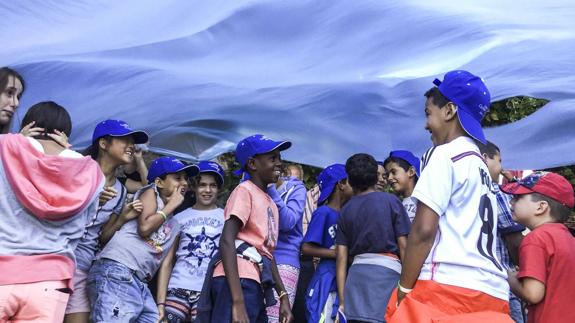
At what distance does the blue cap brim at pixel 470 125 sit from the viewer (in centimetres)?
329

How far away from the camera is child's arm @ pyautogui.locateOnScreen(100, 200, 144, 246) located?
14.7 feet

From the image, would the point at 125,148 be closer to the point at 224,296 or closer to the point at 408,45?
the point at 224,296

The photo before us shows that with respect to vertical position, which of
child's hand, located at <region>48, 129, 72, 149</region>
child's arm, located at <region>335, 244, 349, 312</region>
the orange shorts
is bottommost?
child's arm, located at <region>335, 244, 349, 312</region>

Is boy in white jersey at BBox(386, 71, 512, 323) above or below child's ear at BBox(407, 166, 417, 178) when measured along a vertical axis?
below

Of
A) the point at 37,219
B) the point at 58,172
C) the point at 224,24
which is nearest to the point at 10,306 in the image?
the point at 37,219

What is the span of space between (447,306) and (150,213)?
206 cm

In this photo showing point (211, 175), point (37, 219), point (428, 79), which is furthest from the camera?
point (211, 175)

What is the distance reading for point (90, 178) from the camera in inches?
146

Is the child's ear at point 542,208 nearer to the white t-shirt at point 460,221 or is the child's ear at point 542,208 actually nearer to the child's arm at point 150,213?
the white t-shirt at point 460,221

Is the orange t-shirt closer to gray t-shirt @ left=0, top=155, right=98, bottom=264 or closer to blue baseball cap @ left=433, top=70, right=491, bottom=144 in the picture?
gray t-shirt @ left=0, top=155, right=98, bottom=264

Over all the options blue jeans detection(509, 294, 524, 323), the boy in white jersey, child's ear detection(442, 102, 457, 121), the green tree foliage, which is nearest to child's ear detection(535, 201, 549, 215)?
the boy in white jersey

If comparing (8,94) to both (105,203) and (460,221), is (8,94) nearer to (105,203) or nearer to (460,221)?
(105,203)

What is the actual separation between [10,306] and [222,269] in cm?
113

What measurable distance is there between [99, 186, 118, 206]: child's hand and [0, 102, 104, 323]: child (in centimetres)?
63
